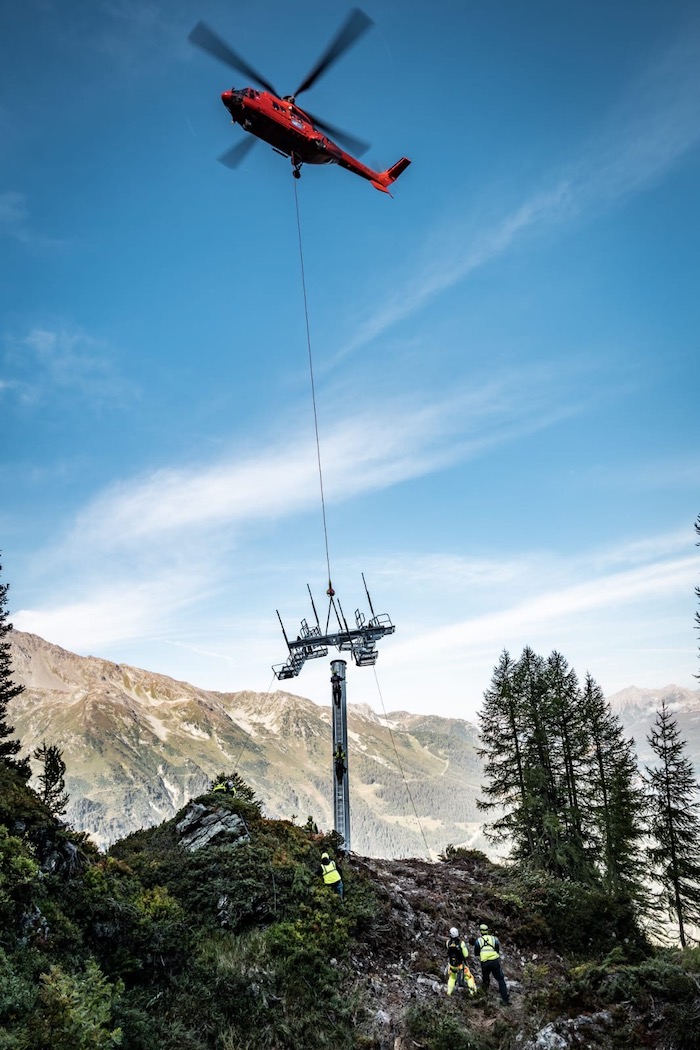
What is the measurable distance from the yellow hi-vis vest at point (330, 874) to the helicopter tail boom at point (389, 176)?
28.6 meters

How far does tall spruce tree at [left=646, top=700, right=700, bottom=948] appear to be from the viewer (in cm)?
2689

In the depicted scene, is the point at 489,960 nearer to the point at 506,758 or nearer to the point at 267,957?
the point at 267,957

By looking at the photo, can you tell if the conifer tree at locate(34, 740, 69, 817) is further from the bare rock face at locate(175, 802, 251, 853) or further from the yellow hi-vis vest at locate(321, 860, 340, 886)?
the yellow hi-vis vest at locate(321, 860, 340, 886)

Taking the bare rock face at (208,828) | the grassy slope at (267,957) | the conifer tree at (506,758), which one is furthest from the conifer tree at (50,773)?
the conifer tree at (506,758)

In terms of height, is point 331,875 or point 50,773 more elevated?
point 50,773

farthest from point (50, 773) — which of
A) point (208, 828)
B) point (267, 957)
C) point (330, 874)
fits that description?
point (267, 957)

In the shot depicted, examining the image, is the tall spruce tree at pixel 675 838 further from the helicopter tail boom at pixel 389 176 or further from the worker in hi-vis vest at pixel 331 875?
the helicopter tail boom at pixel 389 176

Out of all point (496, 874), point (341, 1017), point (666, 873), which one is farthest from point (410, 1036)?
point (666, 873)

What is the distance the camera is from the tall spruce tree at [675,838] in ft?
88.2

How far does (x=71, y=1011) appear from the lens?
311 inches

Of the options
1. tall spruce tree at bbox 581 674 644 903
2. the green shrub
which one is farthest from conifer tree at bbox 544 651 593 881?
the green shrub

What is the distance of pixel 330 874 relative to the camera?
16.6m

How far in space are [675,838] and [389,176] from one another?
35567mm

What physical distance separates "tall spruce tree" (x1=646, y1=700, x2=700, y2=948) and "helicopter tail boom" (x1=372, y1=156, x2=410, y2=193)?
→ 1141 inches
